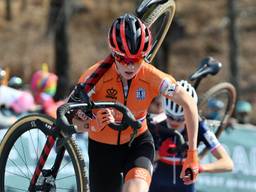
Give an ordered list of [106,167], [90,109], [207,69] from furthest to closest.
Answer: [207,69] < [106,167] < [90,109]

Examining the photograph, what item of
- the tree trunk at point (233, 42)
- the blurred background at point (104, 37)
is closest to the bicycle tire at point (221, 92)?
the tree trunk at point (233, 42)

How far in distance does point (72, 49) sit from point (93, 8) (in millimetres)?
5518

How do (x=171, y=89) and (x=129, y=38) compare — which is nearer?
(x=129, y=38)

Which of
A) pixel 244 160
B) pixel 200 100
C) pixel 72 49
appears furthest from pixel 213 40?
pixel 200 100

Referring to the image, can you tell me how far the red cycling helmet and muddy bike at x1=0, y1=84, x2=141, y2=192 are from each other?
0.41 metres

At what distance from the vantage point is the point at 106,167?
5605mm

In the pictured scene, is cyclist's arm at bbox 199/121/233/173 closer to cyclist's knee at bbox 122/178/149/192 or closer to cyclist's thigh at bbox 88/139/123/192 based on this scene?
cyclist's thigh at bbox 88/139/123/192

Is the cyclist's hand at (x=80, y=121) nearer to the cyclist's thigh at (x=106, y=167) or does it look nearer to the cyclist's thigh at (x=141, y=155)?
the cyclist's thigh at (x=106, y=167)

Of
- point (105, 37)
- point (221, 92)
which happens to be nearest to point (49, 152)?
point (221, 92)

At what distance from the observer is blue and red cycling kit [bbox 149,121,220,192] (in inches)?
277

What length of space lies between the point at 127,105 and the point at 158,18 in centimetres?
172

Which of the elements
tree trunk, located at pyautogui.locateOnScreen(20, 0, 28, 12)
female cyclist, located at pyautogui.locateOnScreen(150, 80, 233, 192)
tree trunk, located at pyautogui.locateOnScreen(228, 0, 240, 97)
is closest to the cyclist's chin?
female cyclist, located at pyautogui.locateOnScreen(150, 80, 233, 192)

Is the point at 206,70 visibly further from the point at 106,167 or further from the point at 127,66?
the point at 127,66

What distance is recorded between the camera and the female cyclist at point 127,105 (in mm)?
5188
